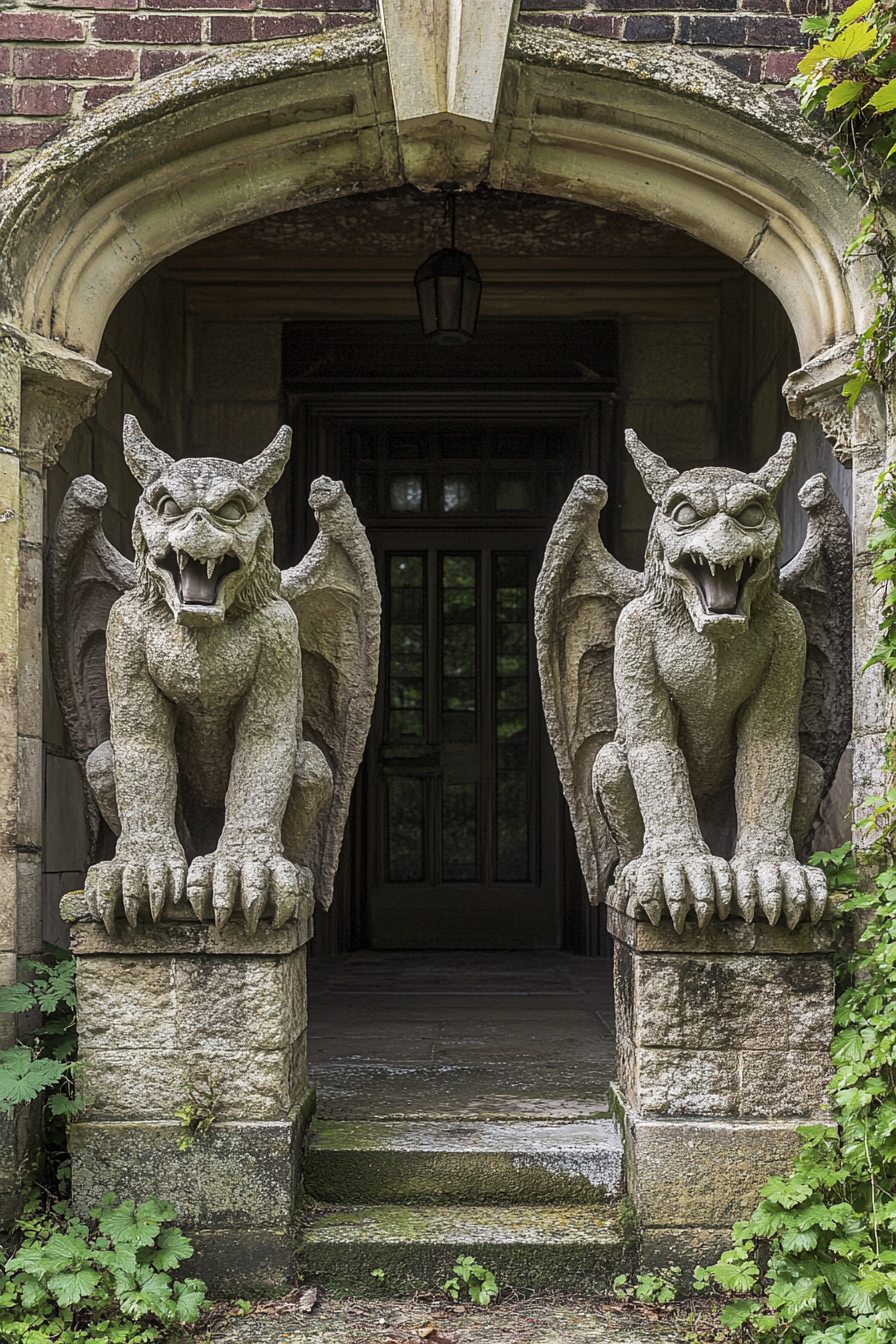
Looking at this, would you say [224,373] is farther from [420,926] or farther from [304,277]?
[420,926]

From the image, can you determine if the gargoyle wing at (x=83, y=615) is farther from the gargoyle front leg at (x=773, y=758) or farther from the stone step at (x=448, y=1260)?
the gargoyle front leg at (x=773, y=758)

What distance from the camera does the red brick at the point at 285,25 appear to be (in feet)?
9.78

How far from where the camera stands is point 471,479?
6.15 m

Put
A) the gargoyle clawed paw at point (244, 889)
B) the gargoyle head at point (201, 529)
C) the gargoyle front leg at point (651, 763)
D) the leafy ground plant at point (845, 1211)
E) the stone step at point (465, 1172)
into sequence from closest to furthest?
the leafy ground plant at point (845, 1211), the gargoyle head at point (201, 529), the gargoyle clawed paw at point (244, 889), the gargoyle front leg at point (651, 763), the stone step at point (465, 1172)

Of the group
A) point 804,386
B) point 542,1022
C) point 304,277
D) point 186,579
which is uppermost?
point 304,277

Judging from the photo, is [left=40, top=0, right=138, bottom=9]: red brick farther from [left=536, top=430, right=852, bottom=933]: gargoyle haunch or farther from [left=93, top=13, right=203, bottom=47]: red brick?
[left=536, top=430, right=852, bottom=933]: gargoyle haunch

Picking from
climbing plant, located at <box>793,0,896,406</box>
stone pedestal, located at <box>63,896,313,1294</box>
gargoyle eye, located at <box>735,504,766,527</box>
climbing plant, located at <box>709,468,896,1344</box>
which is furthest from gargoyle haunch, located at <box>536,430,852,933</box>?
stone pedestal, located at <box>63,896,313,1294</box>

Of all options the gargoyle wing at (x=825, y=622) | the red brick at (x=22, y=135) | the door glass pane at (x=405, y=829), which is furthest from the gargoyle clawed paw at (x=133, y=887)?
the door glass pane at (x=405, y=829)

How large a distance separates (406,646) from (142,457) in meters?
3.63

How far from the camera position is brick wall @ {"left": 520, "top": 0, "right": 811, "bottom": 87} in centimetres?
299

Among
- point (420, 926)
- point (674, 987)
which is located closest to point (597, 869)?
point (674, 987)

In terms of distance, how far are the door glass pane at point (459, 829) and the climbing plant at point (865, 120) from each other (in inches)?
144

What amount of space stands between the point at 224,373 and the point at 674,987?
12.4 feet

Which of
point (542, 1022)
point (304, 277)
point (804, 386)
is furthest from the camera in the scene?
point (304, 277)
